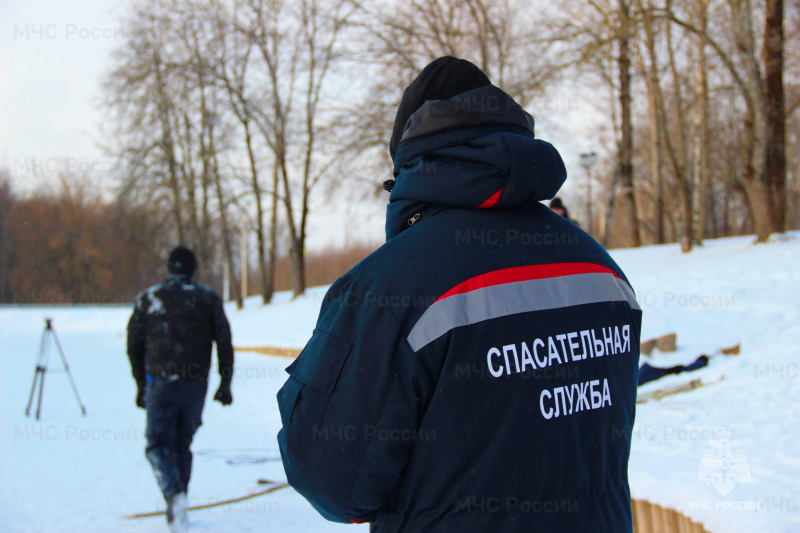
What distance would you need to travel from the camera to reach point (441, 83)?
1656mm

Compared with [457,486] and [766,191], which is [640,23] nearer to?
[766,191]

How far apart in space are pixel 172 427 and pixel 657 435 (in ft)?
11.5

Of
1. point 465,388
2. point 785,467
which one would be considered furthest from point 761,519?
point 465,388

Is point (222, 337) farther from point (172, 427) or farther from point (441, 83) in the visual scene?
point (441, 83)

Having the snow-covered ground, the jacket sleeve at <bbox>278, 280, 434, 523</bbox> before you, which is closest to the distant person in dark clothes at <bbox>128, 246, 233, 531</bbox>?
the snow-covered ground

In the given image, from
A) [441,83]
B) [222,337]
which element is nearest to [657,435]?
[222,337]

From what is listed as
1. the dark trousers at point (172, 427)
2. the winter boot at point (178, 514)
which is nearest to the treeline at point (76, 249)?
the dark trousers at point (172, 427)

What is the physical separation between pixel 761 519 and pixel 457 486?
8.23 ft

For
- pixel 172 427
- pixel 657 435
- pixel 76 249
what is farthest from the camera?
pixel 76 249

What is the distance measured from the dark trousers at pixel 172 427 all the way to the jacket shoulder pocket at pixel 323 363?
349 cm

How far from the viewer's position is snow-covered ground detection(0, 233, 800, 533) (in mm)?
3783

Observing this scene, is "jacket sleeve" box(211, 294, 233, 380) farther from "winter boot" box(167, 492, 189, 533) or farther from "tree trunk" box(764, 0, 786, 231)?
"tree trunk" box(764, 0, 786, 231)

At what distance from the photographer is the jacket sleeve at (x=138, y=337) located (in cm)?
475

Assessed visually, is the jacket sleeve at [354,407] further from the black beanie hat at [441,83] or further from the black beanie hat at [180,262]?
the black beanie hat at [180,262]
